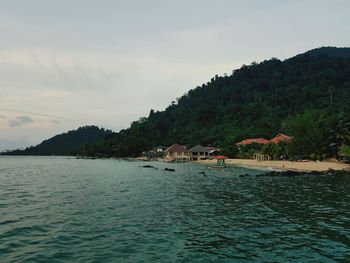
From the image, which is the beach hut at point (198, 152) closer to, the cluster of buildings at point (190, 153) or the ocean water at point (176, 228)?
the cluster of buildings at point (190, 153)

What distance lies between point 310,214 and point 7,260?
68.8 feet

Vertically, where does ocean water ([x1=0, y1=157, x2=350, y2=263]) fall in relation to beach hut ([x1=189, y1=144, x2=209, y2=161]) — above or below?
below

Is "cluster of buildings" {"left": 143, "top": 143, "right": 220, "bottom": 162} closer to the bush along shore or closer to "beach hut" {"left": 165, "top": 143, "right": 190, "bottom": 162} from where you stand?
"beach hut" {"left": 165, "top": 143, "right": 190, "bottom": 162}

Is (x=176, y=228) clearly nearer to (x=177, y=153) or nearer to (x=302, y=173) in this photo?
(x=302, y=173)

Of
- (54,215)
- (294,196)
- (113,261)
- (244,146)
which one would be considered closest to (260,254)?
(113,261)

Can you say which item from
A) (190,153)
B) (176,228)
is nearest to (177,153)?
(190,153)

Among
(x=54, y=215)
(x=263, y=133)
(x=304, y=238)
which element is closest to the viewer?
(x=304, y=238)

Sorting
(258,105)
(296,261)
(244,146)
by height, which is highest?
(258,105)

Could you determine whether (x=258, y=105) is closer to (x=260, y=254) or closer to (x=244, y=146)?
(x=244, y=146)

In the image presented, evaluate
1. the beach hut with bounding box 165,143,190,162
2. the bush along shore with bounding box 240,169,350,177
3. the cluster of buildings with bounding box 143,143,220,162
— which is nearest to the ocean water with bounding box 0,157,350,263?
the bush along shore with bounding box 240,169,350,177

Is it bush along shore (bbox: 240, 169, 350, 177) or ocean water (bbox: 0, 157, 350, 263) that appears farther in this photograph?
bush along shore (bbox: 240, 169, 350, 177)

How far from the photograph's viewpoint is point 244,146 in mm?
120875

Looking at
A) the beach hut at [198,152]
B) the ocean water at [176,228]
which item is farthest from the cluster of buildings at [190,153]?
the ocean water at [176,228]

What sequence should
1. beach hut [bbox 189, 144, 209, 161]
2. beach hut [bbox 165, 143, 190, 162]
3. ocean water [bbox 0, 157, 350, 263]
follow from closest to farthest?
ocean water [bbox 0, 157, 350, 263]
beach hut [bbox 189, 144, 209, 161]
beach hut [bbox 165, 143, 190, 162]
